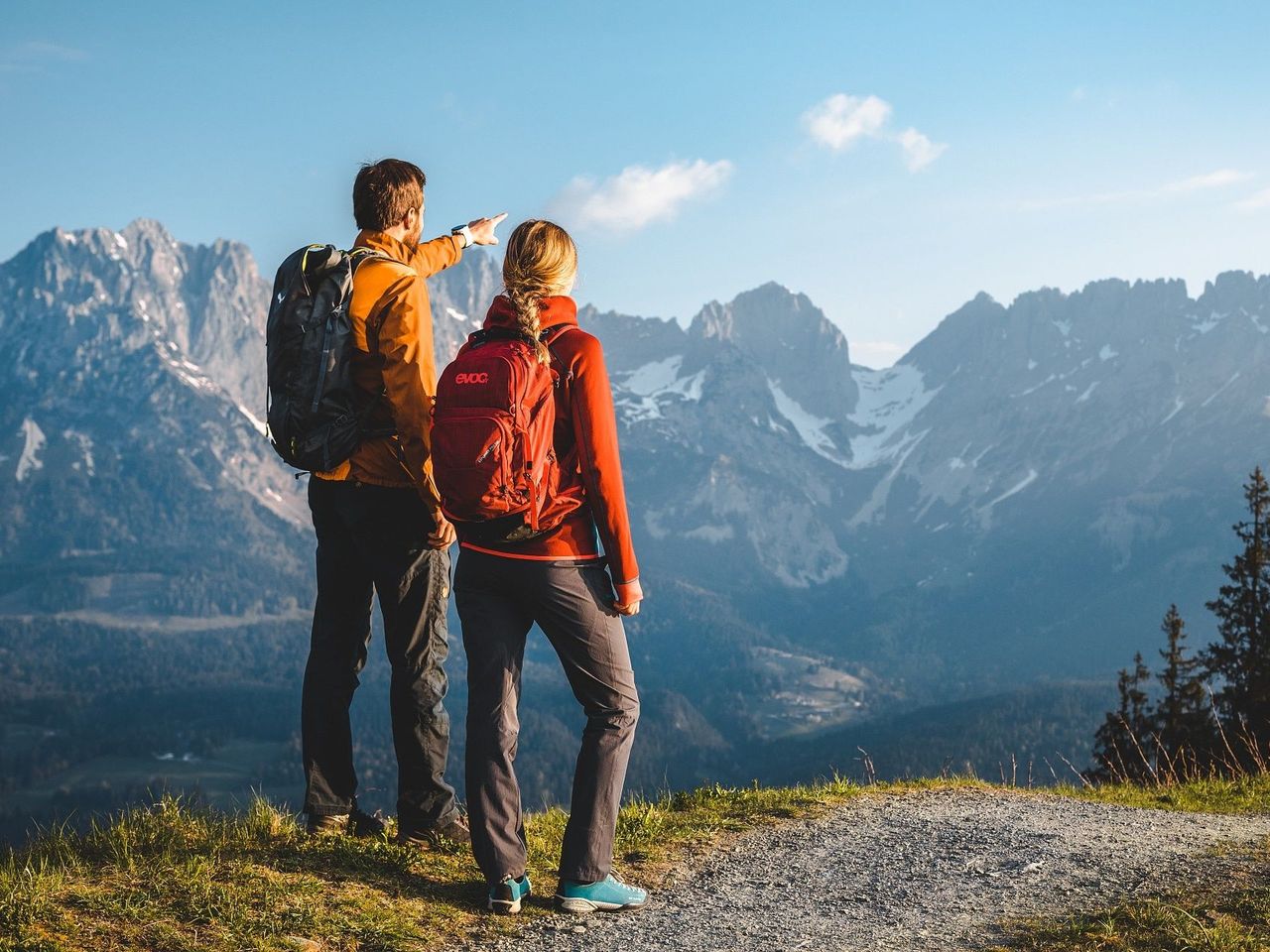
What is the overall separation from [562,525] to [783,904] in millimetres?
2974

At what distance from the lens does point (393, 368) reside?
6.88 m

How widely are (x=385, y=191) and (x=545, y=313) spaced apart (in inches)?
73.4

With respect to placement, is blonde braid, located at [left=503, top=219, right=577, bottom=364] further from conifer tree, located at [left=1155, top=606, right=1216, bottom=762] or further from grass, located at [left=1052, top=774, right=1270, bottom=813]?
conifer tree, located at [left=1155, top=606, right=1216, bottom=762]

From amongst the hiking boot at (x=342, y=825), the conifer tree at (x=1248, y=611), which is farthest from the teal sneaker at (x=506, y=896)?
the conifer tree at (x=1248, y=611)

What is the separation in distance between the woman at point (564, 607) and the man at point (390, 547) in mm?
886

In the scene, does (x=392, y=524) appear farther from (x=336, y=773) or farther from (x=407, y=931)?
(x=407, y=931)

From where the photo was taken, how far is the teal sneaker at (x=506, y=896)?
632 centimetres

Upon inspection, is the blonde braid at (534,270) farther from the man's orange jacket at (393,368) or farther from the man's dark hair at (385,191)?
the man's dark hair at (385,191)

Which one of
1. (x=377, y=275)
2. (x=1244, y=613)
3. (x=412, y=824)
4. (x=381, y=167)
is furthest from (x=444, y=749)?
(x=1244, y=613)

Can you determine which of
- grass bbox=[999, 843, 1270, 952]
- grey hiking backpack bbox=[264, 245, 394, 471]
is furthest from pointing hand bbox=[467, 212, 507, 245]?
grass bbox=[999, 843, 1270, 952]

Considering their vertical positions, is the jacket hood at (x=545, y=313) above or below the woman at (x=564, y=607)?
above

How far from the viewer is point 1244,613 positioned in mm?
35844

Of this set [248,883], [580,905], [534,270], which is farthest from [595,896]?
[534,270]

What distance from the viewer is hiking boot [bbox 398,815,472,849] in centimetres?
739
